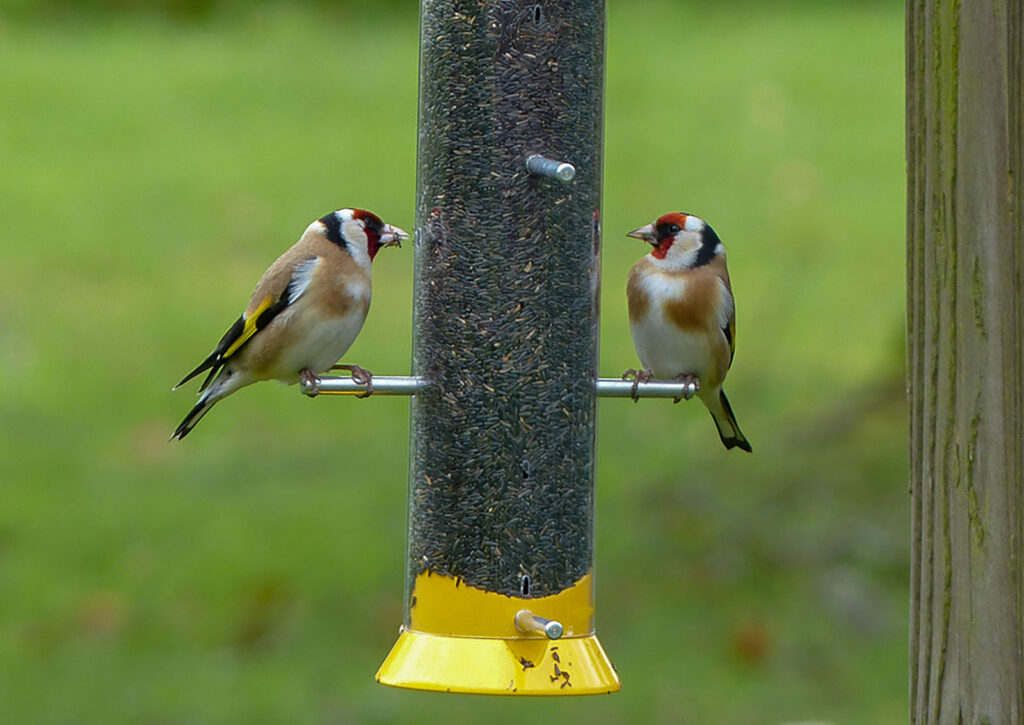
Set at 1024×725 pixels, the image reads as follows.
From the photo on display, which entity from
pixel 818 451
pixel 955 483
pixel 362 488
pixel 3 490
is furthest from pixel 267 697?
pixel 955 483

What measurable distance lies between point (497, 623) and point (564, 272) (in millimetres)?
896

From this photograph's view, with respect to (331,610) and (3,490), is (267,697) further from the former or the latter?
(3,490)

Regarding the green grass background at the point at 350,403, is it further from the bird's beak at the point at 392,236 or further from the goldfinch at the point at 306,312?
the bird's beak at the point at 392,236

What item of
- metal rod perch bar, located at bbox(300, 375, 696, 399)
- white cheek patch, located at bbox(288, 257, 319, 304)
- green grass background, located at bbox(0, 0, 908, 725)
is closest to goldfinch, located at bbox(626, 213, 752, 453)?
metal rod perch bar, located at bbox(300, 375, 696, 399)

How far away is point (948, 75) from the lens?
9.12 feet

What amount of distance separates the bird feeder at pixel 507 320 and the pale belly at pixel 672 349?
2.87 feet

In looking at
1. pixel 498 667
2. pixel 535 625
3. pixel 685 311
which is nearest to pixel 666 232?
pixel 685 311

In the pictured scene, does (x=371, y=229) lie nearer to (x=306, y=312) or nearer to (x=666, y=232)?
(x=306, y=312)

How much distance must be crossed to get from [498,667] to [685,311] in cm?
168

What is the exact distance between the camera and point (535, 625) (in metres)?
3.93

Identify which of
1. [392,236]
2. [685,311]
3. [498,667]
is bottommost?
[498,667]

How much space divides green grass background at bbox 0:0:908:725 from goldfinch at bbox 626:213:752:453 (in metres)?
2.72

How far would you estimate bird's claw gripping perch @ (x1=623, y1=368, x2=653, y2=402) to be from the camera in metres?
4.43

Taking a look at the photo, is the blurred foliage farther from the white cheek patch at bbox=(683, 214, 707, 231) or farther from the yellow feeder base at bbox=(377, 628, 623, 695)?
the yellow feeder base at bbox=(377, 628, 623, 695)
